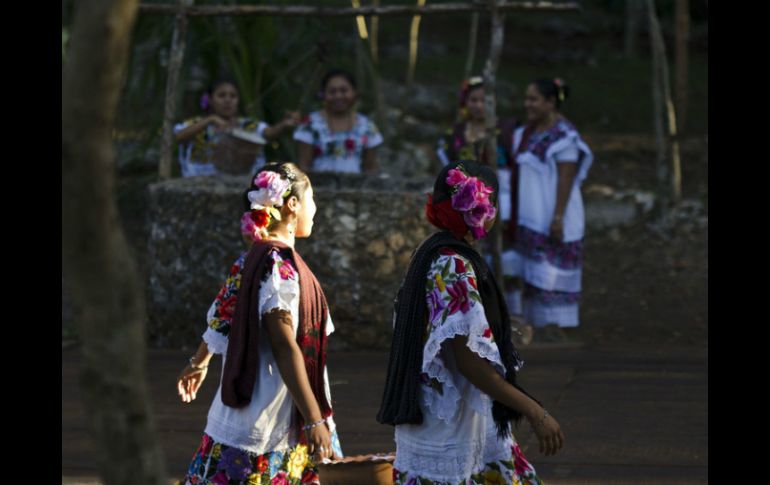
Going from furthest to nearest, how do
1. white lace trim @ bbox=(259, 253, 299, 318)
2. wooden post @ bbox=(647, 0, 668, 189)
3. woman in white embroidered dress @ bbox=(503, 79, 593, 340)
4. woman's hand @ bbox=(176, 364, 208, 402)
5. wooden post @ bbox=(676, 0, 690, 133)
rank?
wooden post @ bbox=(676, 0, 690, 133), wooden post @ bbox=(647, 0, 668, 189), woman in white embroidered dress @ bbox=(503, 79, 593, 340), woman's hand @ bbox=(176, 364, 208, 402), white lace trim @ bbox=(259, 253, 299, 318)

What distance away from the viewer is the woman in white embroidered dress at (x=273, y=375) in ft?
15.3

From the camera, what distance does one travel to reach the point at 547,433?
4160 mm

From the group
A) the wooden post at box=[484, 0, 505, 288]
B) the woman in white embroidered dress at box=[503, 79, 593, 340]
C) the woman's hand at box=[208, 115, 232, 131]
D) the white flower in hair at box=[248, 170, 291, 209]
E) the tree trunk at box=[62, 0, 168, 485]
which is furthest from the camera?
the woman's hand at box=[208, 115, 232, 131]

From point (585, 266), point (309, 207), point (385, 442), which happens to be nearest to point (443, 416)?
point (309, 207)

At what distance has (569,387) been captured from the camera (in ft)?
25.6

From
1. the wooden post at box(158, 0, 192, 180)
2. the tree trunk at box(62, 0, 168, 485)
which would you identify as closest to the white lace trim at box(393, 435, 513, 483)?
the tree trunk at box(62, 0, 168, 485)

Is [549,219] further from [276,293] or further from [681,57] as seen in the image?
[681,57]

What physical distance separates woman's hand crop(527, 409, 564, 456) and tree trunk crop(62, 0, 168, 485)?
171cm

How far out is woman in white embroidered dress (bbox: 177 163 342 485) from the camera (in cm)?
466

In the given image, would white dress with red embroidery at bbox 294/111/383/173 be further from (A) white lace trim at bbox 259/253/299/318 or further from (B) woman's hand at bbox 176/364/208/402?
(A) white lace trim at bbox 259/253/299/318

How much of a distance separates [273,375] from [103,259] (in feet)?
7.53

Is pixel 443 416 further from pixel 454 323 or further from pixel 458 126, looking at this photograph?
pixel 458 126

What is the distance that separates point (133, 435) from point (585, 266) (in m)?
10.1

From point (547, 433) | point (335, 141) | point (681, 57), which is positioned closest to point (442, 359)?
Result: point (547, 433)
